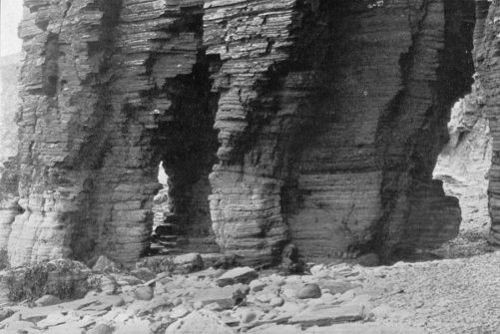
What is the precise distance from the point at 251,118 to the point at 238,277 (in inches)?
153

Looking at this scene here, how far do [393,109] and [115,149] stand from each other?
6933 millimetres

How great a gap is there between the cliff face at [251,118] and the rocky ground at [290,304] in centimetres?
256

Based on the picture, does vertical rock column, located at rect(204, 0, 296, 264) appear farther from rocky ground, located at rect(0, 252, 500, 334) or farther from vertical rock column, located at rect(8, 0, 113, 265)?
vertical rock column, located at rect(8, 0, 113, 265)

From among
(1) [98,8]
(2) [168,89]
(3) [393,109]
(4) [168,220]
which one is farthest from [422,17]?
(4) [168,220]

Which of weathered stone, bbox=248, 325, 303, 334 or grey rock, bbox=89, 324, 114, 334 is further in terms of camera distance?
grey rock, bbox=89, 324, 114, 334

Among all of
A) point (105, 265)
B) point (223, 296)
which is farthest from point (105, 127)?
point (223, 296)

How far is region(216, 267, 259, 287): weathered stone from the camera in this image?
48.1 ft

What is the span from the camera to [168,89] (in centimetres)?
1873

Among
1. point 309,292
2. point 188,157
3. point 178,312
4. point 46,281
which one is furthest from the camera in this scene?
point 188,157

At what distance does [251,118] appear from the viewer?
55.8 ft

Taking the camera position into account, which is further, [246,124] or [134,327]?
[246,124]

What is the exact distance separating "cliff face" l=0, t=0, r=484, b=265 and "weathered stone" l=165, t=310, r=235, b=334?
193 inches

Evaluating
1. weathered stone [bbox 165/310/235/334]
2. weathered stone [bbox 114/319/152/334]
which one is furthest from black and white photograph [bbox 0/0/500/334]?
weathered stone [bbox 165/310/235/334]

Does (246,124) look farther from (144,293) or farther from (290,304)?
(290,304)
